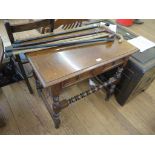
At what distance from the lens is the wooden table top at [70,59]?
81cm

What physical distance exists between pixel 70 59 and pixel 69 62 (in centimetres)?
3

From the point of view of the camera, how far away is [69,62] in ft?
2.92

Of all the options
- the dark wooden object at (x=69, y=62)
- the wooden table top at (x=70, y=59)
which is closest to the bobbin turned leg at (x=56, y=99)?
the dark wooden object at (x=69, y=62)

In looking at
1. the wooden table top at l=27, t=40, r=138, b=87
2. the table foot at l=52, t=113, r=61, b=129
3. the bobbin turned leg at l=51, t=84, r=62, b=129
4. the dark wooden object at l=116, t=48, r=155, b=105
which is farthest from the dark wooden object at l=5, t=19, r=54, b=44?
the dark wooden object at l=116, t=48, r=155, b=105

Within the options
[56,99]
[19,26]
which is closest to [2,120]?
[56,99]

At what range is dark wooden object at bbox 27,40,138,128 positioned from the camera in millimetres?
809

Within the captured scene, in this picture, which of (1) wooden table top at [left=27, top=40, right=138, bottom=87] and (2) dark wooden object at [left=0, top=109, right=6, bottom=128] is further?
(2) dark wooden object at [left=0, top=109, right=6, bottom=128]

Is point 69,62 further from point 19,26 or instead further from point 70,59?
point 19,26

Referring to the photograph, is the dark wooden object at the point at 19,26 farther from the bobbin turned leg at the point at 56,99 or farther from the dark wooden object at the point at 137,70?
the dark wooden object at the point at 137,70

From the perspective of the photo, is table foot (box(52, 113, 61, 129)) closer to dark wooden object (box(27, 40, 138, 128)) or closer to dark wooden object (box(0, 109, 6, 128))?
dark wooden object (box(27, 40, 138, 128))

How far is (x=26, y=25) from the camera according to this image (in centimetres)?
100
